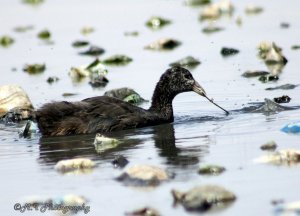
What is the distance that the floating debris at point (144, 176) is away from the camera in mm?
10898

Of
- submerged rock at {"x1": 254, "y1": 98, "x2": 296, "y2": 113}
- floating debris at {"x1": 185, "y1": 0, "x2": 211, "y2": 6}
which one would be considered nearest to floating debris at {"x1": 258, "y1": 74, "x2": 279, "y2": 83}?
submerged rock at {"x1": 254, "y1": 98, "x2": 296, "y2": 113}

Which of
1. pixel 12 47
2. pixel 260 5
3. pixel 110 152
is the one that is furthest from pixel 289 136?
pixel 260 5

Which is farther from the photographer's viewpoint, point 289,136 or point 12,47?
point 12,47

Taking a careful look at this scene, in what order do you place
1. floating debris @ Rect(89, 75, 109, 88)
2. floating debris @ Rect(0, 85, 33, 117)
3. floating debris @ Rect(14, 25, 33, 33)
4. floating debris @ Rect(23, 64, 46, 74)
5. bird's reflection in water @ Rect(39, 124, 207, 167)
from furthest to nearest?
floating debris @ Rect(14, 25, 33, 33) → floating debris @ Rect(23, 64, 46, 74) → floating debris @ Rect(89, 75, 109, 88) → floating debris @ Rect(0, 85, 33, 117) → bird's reflection in water @ Rect(39, 124, 207, 167)

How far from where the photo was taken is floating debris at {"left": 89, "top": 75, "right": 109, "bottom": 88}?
1848 cm

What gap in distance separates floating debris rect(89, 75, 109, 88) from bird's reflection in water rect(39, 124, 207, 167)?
3.37 m

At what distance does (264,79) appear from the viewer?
1762 centimetres

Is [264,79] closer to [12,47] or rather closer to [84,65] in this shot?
[84,65]

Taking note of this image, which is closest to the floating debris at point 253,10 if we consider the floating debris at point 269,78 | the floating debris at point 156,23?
the floating debris at point 156,23

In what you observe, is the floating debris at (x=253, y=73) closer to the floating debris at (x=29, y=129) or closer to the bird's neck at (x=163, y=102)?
the bird's neck at (x=163, y=102)

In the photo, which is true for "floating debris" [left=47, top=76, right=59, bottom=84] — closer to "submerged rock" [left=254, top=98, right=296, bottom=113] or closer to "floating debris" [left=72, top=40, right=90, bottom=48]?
"floating debris" [left=72, top=40, right=90, bottom=48]

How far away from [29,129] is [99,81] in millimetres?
3724

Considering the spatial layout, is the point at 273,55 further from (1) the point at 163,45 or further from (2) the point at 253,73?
(1) the point at 163,45

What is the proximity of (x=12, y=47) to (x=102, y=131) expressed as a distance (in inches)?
356
